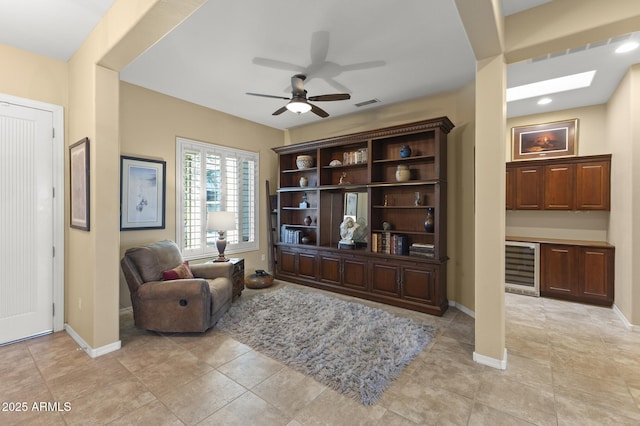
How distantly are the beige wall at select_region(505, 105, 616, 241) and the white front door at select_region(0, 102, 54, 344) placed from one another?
6.05m

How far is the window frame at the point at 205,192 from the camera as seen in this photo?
14.4ft

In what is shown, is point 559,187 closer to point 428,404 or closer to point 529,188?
point 529,188

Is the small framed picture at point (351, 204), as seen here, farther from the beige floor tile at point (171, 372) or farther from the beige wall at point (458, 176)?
the beige floor tile at point (171, 372)

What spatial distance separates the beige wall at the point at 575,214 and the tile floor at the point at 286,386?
1987 millimetres

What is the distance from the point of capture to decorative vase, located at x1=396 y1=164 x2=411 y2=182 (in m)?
4.18

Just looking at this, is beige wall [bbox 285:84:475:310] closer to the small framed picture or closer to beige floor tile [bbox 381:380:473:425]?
the small framed picture

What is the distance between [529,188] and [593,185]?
2.58 feet

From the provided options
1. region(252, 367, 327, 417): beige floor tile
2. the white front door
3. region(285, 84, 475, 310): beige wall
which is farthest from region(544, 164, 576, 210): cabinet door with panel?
the white front door

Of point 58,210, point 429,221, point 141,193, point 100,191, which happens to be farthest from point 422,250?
point 58,210

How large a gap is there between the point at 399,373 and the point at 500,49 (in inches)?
112

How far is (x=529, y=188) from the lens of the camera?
15.9ft

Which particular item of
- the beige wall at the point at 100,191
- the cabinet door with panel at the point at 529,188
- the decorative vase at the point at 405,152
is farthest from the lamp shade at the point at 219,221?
the cabinet door with panel at the point at 529,188

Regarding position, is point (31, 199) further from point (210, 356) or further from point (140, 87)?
point (210, 356)

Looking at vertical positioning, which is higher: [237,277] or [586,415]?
[237,277]
